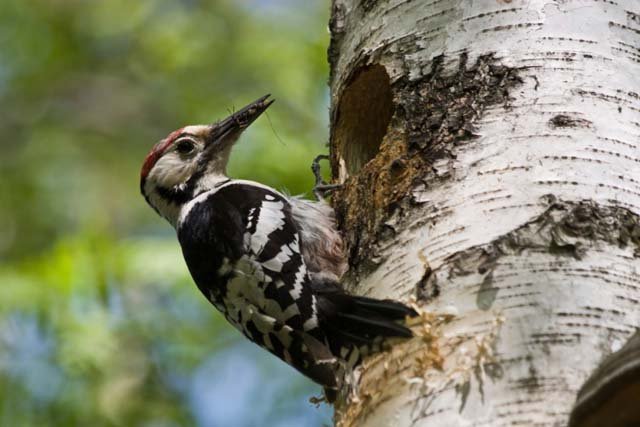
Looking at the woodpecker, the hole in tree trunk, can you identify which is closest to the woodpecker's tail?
the woodpecker

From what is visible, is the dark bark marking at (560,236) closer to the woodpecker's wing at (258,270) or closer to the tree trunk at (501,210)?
the tree trunk at (501,210)

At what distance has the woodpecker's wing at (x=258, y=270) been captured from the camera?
3.15 m

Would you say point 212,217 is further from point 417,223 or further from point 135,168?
point 135,168

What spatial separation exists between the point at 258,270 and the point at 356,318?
79 cm

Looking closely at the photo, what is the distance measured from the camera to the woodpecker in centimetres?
288

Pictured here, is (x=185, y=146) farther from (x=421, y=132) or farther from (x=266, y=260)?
(x=421, y=132)

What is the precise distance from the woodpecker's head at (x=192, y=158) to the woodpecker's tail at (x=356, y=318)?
1501 millimetres

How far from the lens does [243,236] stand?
3.58 metres

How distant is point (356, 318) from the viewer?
2705 millimetres

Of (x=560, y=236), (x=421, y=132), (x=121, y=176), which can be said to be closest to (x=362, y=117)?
(x=421, y=132)

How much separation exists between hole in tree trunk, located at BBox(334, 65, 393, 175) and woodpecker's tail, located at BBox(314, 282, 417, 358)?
2.53 feet

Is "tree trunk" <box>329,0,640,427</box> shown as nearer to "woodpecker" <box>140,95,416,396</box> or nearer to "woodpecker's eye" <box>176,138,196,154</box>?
"woodpecker" <box>140,95,416,396</box>

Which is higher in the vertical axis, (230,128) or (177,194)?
(230,128)

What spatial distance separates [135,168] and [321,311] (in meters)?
4.64
